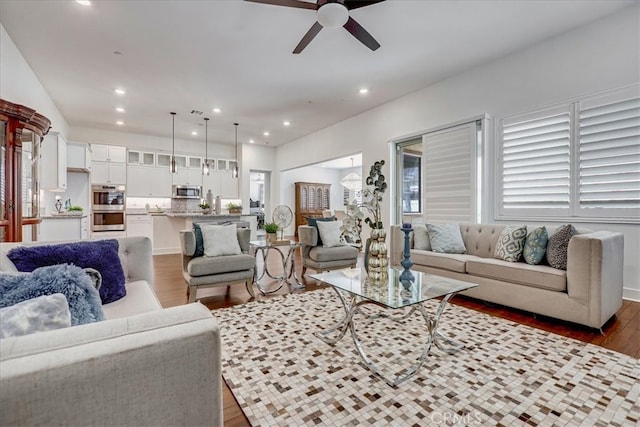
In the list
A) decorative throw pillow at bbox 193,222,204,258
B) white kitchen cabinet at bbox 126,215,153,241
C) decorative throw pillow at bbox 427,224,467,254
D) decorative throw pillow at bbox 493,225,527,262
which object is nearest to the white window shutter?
decorative throw pillow at bbox 427,224,467,254

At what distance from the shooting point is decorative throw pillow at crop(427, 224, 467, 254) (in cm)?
367

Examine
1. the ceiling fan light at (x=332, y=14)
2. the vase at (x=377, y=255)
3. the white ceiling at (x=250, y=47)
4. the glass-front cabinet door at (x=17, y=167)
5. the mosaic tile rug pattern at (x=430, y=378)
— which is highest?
the white ceiling at (x=250, y=47)

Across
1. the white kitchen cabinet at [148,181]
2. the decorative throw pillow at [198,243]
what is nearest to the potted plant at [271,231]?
the decorative throw pillow at [198,243]

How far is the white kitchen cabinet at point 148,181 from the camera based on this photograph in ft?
24.5

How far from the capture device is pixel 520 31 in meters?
3.41

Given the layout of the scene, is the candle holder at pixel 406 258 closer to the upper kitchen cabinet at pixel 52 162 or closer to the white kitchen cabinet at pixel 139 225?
the upper kitchen cabinet at pixel 52 162

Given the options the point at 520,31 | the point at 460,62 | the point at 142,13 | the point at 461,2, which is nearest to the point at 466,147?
the point at 460,62

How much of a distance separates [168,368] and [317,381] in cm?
124

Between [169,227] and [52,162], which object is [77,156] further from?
[169,227]

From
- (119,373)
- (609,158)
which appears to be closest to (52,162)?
(119,373)

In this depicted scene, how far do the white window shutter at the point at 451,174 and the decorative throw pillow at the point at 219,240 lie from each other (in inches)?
125

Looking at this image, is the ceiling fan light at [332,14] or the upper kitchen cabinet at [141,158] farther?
the upper kitchen cabinet at [141,158]

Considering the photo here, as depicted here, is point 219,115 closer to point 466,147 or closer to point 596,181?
point 466,147

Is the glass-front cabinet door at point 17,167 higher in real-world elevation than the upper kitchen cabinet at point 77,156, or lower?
lower
